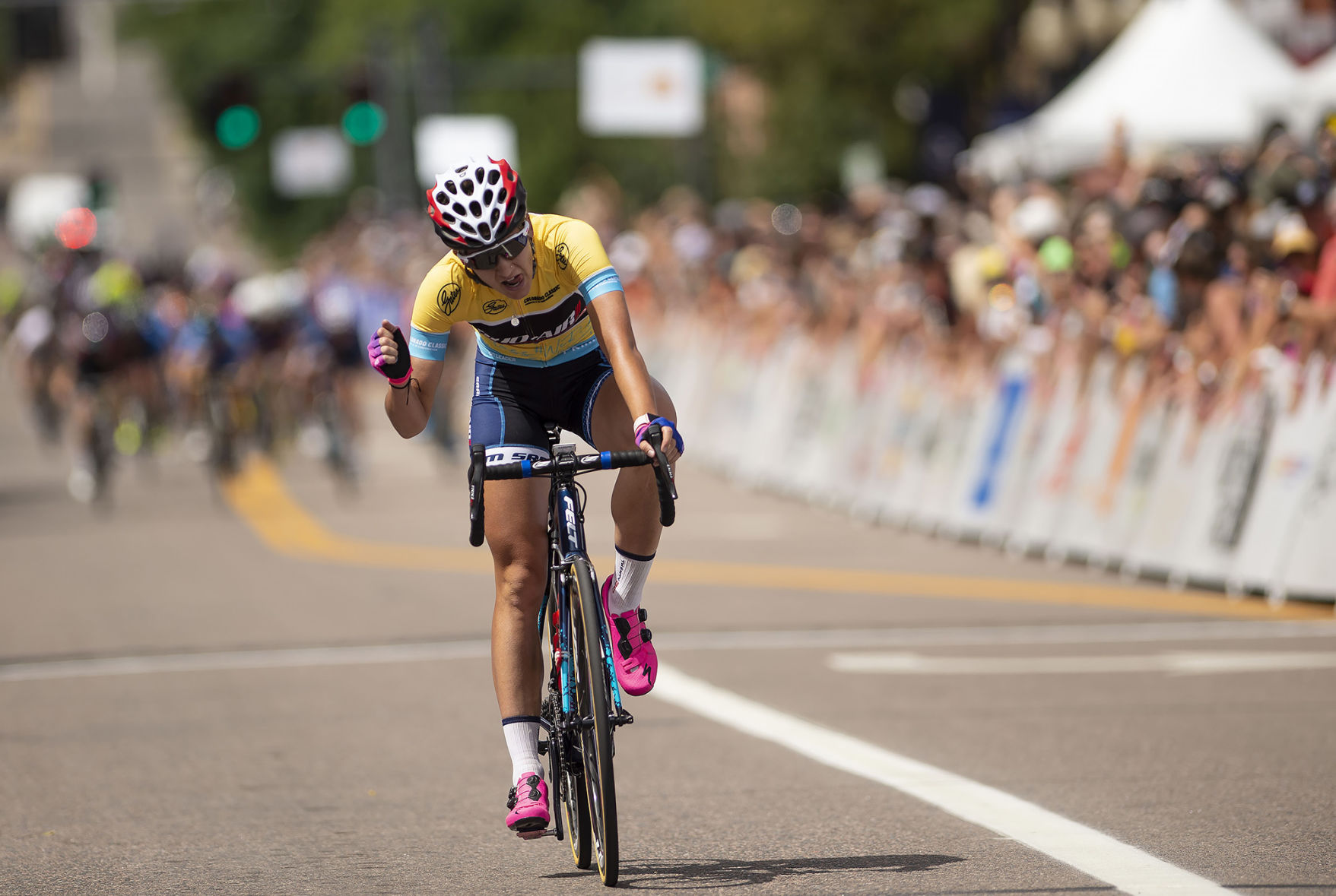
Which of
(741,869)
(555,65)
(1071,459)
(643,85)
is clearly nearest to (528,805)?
(741,869)

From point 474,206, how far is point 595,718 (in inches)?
57.7

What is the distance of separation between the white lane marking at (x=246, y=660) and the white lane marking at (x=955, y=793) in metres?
1.57

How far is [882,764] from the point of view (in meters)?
8.16

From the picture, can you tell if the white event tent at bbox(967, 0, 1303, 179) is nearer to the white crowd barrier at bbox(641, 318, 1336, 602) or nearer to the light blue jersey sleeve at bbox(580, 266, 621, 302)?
the white crowd barrier at bbox(641, 318, 1336, 602)

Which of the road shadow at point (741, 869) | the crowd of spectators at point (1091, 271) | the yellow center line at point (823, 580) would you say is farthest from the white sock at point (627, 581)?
the crowd of spectators at point (1091, 271)

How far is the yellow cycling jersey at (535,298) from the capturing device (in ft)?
21.7

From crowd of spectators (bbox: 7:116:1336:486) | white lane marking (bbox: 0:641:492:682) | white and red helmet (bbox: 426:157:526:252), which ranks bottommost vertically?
white lane marking (bbox: 0:641:492:682)

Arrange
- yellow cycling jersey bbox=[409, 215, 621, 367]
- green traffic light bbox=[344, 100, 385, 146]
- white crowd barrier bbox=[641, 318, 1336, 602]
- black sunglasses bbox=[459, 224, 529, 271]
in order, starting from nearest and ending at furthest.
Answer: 1. black sunglasses bbox=[459, 224, 529, 271]
2. yellow cycling jersey bbox=[409, 215, 621, 367]
3. white crowd barrier bbox=[641, 318, 1336, 602]
4. green traffic light bbox=[344, 100, 385, 146]

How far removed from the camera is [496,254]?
6.45m

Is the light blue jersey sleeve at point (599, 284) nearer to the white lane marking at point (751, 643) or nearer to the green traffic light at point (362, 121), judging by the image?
the white lane marking at point (751, 643)

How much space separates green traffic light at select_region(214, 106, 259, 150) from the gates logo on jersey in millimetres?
30409

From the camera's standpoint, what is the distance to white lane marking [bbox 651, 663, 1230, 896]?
244 inches

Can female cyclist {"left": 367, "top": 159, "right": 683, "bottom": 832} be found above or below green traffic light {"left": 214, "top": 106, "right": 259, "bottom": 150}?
below

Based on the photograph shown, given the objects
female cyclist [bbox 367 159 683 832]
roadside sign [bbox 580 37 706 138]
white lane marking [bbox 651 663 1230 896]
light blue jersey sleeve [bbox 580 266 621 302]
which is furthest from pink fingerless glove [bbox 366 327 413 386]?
roadside sign [bbox 580 37 706 138]
